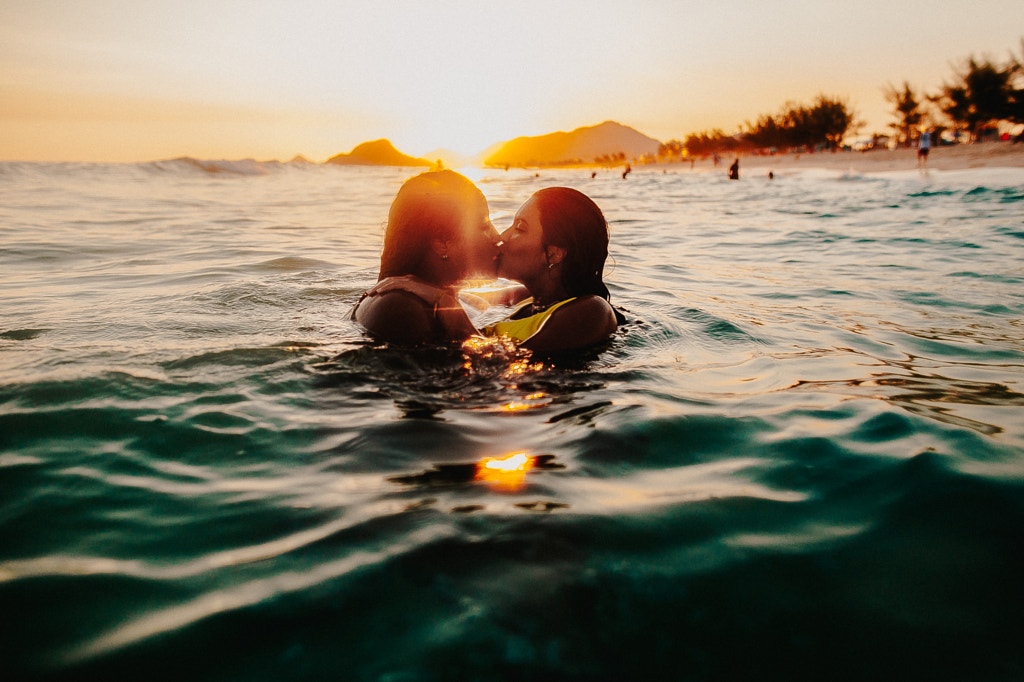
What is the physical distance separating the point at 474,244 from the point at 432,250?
13.0 inches

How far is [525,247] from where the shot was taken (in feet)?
15.3

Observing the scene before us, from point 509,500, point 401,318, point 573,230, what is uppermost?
point 573,230

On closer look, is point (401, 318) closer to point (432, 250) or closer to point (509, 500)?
point (432, 250)

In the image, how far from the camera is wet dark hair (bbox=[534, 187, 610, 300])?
4539mm

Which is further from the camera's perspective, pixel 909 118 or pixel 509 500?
pixel 909 118

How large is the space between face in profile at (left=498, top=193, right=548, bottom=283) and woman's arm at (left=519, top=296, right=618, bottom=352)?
541 mm

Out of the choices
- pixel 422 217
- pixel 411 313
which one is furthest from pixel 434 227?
pixel 411 313

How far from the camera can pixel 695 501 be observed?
2.54 meters

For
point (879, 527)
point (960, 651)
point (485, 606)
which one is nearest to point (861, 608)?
point (960, 651)

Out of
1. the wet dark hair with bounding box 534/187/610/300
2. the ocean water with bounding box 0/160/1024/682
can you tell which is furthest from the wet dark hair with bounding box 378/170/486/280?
the ocean water with bounding box 0/160/1024/682

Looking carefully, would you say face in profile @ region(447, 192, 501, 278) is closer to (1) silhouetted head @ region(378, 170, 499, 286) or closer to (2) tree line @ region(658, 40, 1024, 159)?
(1) silhouetted head @ region(378, 170, 499, 286)

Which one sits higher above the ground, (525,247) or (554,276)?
(525,247)

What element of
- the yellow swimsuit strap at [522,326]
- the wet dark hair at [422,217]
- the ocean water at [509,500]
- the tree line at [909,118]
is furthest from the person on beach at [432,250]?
the tree line at [909,118]

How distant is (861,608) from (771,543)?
377 mm
